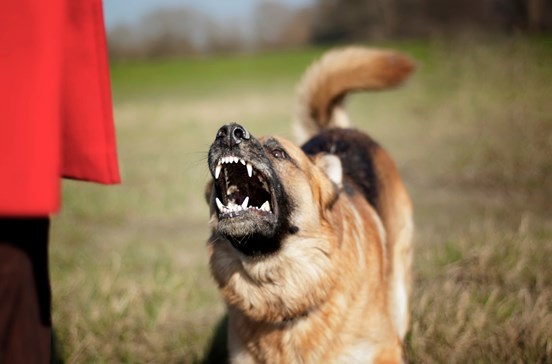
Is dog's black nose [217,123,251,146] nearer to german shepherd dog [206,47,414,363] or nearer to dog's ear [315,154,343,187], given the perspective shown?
german shepherd dog [206,47,414,363]

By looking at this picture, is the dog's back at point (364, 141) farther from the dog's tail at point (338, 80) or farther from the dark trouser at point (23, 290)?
the dark trouser at point (23, 290)

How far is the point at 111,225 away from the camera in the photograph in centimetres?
684

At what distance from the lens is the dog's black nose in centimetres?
263

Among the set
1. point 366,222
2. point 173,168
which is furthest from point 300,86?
point 173,168

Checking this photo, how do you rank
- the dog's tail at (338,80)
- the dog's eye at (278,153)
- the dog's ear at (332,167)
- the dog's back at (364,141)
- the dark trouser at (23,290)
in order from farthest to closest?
the dog's tail at (338,80)
the dog's back at (364,141)
the dog's ear at (332,167)
the dog's eye at (278,153)
the dark trouser at (23,290)

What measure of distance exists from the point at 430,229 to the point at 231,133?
357 centimetres

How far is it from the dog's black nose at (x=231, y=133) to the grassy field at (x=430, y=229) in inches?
8.8

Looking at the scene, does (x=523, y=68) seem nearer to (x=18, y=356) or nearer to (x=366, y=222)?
(x=366, y=222)

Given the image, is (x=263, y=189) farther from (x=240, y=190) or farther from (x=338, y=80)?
(x=338, y=80)

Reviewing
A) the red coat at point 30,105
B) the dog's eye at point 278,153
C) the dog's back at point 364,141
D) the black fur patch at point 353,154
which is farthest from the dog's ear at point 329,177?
the red coat at point 30,105

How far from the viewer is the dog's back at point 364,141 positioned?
3.77 metres

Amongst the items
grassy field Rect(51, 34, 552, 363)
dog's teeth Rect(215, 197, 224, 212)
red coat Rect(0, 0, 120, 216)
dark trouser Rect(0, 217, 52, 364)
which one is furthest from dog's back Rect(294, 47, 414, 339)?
red coat Rect(0, 0, 120, 216)

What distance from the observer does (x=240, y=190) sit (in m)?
3.07

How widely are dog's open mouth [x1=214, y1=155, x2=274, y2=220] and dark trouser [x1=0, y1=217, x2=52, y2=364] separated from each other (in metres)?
0.88
